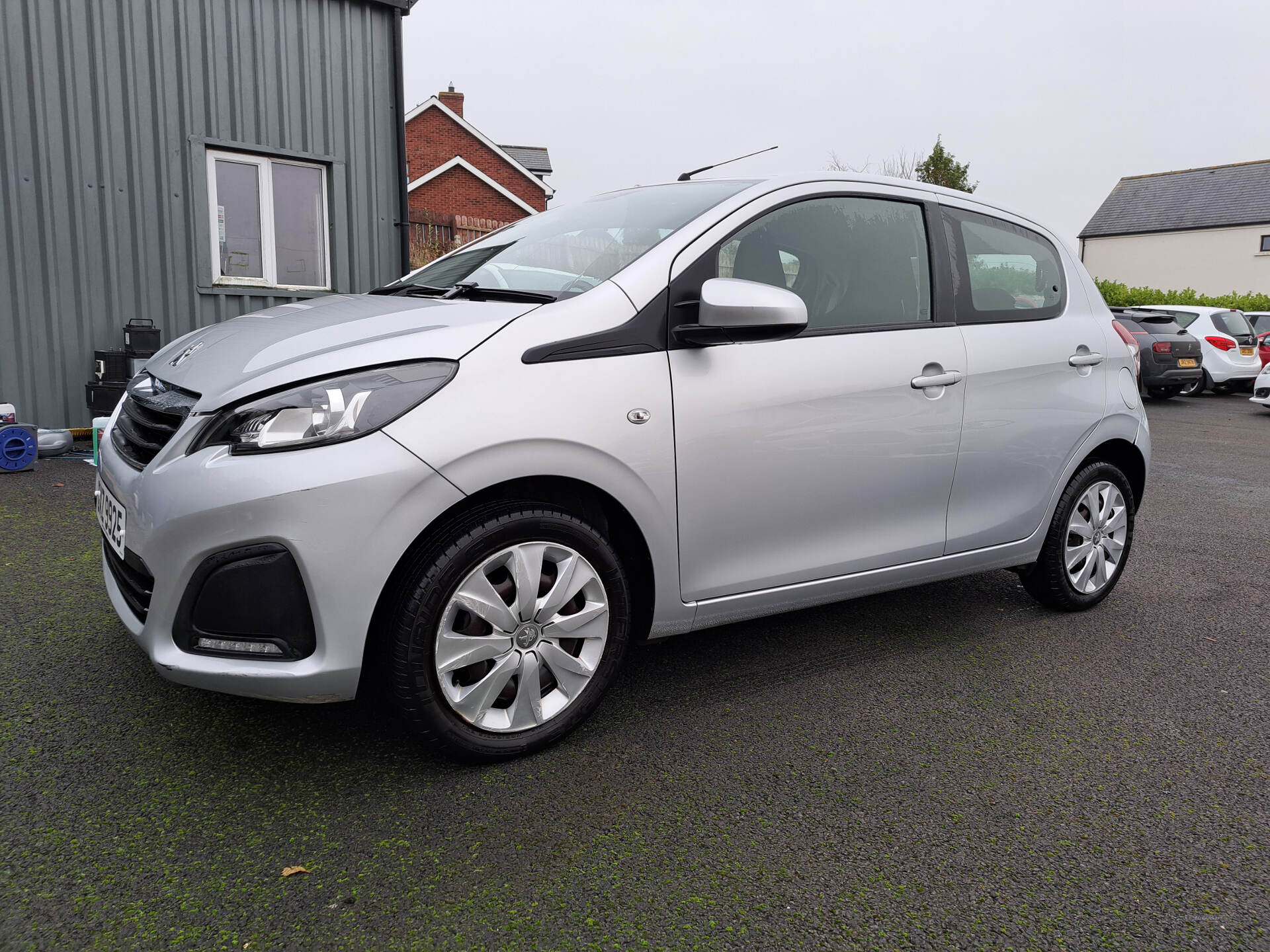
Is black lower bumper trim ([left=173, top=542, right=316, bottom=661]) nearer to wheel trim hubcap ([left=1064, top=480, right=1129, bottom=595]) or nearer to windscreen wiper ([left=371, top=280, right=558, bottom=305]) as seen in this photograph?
windscreen wiper ([left=371, top=280, right=558, bottom=305])

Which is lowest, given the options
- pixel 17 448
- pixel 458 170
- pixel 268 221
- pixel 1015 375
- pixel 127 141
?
pixel 17 448

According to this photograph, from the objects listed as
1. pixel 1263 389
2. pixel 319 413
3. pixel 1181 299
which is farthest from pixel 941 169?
pixel 319 413

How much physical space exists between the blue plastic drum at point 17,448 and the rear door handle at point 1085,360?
6.58m

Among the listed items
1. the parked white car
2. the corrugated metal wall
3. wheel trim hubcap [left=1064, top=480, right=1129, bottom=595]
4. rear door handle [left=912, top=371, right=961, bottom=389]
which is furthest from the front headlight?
the parked white car

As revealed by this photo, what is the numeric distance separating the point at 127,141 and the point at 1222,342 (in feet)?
55.7

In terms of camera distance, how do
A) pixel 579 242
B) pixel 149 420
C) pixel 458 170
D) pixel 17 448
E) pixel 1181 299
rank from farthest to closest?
pixel 1181 299 < pixel 458 170 < pixel 17 448 < pixel 579 242 < pixel 149 420

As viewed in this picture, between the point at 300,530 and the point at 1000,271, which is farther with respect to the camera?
the point at 1000,271

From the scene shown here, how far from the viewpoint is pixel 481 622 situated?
2.49m

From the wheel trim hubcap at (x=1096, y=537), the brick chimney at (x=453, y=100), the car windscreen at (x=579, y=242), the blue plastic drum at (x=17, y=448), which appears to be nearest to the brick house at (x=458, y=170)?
the brick chimney at (x=453, y=100)

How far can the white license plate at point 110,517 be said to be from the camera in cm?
256

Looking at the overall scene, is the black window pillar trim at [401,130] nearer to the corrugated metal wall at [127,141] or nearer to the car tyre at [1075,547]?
the corrugated metal wall at [127,141]

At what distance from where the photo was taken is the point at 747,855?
2.25 meters

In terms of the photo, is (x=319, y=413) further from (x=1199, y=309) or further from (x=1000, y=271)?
(x=1199, y=309)

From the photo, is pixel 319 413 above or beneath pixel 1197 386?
above
